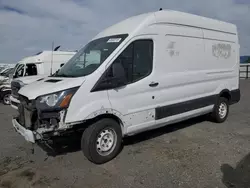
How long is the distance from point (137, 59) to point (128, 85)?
22.1 inches

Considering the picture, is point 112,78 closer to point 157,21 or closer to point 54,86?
point 54,86

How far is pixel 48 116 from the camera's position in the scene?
402cm

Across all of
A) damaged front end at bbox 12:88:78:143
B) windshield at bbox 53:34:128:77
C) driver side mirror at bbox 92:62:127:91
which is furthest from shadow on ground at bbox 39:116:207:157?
windshield at bbox 53:34:128:77

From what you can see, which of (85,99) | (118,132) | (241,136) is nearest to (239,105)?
(241,136)

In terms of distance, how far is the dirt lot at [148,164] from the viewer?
3717mm

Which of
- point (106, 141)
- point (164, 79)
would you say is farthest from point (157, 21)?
point (106, 141)

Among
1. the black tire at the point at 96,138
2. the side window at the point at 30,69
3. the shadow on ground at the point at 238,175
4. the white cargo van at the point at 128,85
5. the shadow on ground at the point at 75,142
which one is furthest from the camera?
the side window at the point at 30,69

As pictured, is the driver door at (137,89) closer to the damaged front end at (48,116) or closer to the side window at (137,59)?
the side window at (137,59)

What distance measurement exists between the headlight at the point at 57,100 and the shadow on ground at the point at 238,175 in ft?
8.61

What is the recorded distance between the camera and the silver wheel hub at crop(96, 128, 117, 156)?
14.3 feet

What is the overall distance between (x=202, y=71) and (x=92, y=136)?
3.36 m

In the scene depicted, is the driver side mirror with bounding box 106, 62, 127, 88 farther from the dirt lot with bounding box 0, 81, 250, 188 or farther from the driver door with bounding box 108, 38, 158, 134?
the dirt lot with bounding box 0, 81, 250, 188

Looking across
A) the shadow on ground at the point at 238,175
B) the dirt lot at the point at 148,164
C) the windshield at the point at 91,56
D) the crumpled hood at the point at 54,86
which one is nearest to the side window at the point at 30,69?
the dirt lot at the point at 148,164

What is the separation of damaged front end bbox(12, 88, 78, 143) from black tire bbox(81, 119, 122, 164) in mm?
415
